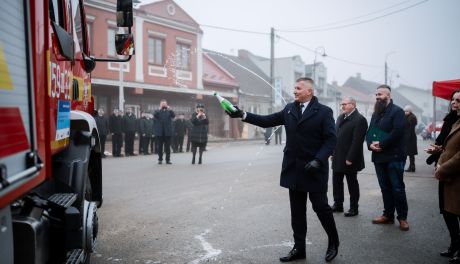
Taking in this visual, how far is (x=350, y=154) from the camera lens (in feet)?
20.9

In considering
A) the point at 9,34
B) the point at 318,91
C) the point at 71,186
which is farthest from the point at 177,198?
the point at 318,91

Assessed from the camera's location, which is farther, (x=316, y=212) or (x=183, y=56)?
(x=183, y=56)

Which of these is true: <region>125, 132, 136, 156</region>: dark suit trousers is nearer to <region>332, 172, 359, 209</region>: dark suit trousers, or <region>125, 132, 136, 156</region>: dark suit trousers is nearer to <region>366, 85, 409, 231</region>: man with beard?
<region>332, 172, 359, 209</region>: dark suit trousers

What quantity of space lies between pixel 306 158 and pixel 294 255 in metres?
1.08

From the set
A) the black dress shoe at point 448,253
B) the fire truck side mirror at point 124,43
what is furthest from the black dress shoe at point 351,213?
the fire truck side mirror at point 124,43

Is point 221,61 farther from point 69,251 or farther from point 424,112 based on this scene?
point 424,112

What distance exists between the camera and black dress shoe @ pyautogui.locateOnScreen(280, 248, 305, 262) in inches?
173

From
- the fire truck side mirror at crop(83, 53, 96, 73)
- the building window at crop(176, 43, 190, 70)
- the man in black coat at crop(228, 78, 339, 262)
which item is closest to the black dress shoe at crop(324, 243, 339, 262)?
the man in black coat at crop(228, 78, 339, 262)

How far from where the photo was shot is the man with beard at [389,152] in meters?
5.70

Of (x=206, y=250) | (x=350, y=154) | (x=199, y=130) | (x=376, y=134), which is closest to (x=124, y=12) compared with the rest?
(x=206, y=250)

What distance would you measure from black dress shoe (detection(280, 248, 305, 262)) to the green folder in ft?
7.48

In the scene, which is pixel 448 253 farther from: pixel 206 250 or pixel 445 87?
pixel 445 87

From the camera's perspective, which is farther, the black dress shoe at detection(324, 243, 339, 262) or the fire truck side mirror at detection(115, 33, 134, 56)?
the black dress shoe at detection(324, 243, 339, 262)

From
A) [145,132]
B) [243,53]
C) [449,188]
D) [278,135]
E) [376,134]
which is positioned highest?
[243,53]
